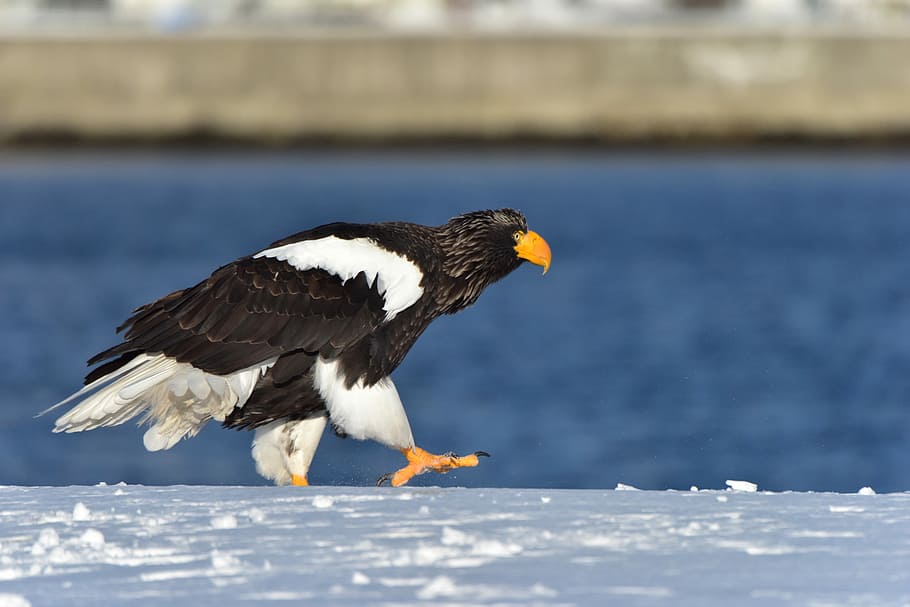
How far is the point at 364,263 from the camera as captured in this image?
267 inches

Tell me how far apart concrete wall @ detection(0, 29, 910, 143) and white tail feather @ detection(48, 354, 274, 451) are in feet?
87.3

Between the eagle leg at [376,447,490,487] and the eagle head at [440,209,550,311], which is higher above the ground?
the eagle head at [440,209,550,311]

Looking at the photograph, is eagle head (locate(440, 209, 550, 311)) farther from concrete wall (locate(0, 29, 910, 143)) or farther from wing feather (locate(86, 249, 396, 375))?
concrete wall (locate(0, 29, 910, 143))

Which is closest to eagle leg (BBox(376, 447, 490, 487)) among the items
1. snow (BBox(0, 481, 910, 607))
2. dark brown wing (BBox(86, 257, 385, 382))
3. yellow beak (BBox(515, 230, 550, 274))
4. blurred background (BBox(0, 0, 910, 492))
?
dark brown wing (BBox(86, 257, 385, 382))

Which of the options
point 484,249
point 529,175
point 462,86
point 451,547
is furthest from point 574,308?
point 451,547

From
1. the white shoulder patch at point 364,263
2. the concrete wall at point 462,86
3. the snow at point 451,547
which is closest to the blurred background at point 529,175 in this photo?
the concrete wall at point 462,86

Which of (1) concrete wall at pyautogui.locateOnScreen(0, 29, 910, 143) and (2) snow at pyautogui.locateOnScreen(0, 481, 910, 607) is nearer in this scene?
(2) snow at pyautogui.locateOnScreen(0, 481, 910, 607)

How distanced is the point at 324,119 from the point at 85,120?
504cm

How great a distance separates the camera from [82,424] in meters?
6.64

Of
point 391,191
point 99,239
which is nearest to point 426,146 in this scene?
point 391,191

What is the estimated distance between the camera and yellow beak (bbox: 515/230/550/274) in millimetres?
7453

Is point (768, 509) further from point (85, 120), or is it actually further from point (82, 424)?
point (85, 120)

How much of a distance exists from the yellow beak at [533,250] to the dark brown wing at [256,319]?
0.99m

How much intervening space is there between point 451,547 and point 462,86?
94.0ft
